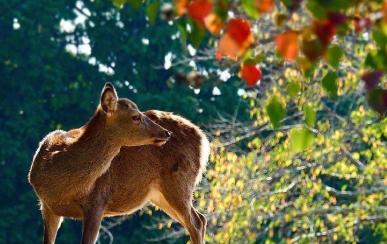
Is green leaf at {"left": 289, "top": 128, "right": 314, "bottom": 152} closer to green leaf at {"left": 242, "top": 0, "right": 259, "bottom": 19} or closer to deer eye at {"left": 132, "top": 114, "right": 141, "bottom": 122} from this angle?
green leaf at {"left": 242, "top": 0, "right": 259, "bottom": 19}

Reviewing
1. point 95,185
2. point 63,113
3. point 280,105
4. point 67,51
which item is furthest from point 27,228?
point 280,105

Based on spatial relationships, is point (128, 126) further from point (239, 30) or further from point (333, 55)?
point (239, 30)

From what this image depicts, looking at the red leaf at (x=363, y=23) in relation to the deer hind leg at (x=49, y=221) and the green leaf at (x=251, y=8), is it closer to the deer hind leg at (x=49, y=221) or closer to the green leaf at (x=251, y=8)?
the green leaf at (x=251, y=8)

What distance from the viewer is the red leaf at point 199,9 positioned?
13.1 ft

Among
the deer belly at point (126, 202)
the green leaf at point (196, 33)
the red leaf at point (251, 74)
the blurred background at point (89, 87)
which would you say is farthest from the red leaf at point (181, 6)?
the blurred background at point (89, 87)

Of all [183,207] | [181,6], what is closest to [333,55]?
[181,6]

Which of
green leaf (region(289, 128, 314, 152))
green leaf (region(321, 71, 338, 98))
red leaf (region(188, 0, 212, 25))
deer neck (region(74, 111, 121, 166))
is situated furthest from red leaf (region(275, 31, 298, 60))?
deer neck (region(74, 111, 121, 166))

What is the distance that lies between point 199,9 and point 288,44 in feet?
0.88

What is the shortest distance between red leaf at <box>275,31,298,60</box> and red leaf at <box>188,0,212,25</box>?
0.71 ft

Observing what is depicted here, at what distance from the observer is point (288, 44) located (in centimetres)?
398

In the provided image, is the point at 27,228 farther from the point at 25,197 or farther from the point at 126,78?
the point at 126,78

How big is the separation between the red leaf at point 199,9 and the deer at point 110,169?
445cm

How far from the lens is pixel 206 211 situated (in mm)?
15484

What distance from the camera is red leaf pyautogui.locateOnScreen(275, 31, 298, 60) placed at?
3.96 meters
